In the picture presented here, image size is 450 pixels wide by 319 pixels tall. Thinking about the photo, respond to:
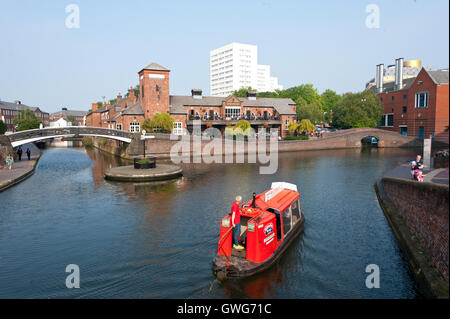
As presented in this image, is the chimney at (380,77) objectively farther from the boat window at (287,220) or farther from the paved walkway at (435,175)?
the boat window at (287,220)

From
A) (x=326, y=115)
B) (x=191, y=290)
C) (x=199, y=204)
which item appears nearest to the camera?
(x=191, y=290)

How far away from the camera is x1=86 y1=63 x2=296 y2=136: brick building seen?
187 feet

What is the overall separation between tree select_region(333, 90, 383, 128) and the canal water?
138ft

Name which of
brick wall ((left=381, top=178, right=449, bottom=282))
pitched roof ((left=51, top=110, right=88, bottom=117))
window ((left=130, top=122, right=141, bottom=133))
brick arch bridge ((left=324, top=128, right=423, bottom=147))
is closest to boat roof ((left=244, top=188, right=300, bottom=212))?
brick wall ((left=381, top=178, right=449, bottom=282))

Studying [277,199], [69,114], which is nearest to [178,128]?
[277,199]

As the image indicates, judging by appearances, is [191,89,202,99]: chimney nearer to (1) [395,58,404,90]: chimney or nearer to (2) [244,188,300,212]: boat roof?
(1) [395,58,404,90]: chimney

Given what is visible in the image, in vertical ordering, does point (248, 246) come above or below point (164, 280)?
above

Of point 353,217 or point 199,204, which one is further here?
point 199,204

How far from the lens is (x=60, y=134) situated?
4491cm

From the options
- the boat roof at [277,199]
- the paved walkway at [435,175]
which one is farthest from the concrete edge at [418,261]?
the boat roof at [277,199]

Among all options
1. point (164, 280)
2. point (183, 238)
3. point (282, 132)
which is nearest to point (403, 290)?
point (164, 280)
